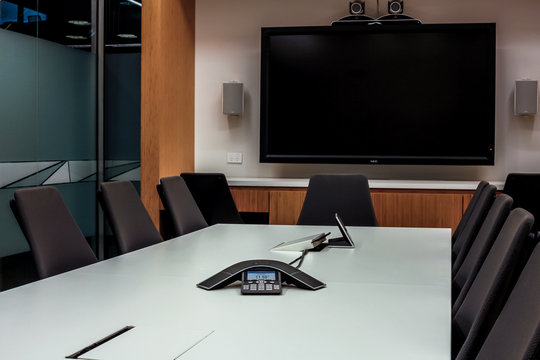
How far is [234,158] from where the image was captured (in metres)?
6.82

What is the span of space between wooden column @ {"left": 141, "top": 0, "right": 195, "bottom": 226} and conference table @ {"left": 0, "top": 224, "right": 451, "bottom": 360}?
3.31m

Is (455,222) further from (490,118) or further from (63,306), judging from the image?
(63,306)

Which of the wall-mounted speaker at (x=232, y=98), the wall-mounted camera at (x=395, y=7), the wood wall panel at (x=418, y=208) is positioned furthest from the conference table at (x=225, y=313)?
the wall-mounted camera at (x=395, y=7)

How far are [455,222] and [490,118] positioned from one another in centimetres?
112

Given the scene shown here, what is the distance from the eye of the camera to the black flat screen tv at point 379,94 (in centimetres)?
600

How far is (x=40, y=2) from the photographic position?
4746 millimetres

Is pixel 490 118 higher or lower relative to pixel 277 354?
higher

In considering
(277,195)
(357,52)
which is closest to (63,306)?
(277,195)

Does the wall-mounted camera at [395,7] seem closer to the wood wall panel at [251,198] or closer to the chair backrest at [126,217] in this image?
the wood wall panel at [251,198]

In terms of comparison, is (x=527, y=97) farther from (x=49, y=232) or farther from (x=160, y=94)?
(x=49, y=232)

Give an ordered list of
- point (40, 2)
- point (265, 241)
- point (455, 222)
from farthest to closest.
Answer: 1. point (455, 222)
2. point (40, 2)
3. point (265, 241)

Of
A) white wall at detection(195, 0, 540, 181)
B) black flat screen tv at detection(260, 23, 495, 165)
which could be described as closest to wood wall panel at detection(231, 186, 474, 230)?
black flat screen tv at detection(260, 23, 495, 165)

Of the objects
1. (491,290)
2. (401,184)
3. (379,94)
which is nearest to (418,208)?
(401,184)

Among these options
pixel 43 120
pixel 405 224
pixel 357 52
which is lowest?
pixel 405 224
